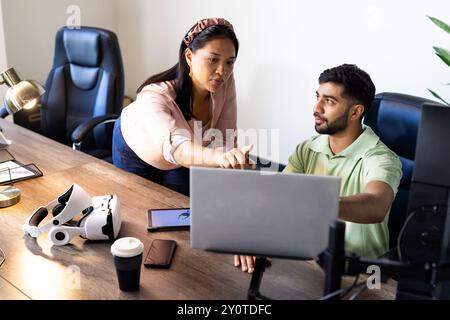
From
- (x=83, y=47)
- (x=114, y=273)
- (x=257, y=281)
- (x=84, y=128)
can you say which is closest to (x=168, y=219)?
(x=114, y=273)

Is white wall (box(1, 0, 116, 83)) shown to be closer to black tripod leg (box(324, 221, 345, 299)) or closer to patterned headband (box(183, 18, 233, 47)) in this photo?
patterned headband (box(183, 18, 233, 47))

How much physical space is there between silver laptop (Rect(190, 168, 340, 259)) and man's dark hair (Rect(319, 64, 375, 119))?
760mm

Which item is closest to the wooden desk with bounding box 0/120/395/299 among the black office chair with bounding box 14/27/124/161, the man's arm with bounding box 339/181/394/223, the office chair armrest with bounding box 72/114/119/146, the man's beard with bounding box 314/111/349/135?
the man's arm with bounding box 339/181/394/223

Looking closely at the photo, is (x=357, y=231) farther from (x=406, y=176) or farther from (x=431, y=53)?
(x=431, y=53)

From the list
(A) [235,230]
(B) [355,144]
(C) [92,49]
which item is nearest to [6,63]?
(C) [92,49]

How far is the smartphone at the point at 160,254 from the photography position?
1.38m

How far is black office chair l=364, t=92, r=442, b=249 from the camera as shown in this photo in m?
1.78

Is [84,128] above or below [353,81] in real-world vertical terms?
below

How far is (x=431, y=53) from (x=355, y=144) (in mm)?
1133

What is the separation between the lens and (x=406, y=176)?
1.86 meters

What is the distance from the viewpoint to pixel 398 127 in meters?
1.81

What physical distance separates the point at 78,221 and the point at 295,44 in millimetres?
2021

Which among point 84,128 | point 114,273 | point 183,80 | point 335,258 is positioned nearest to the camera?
point 335,258

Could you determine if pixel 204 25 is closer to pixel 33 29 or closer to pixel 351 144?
pixel 351 144
